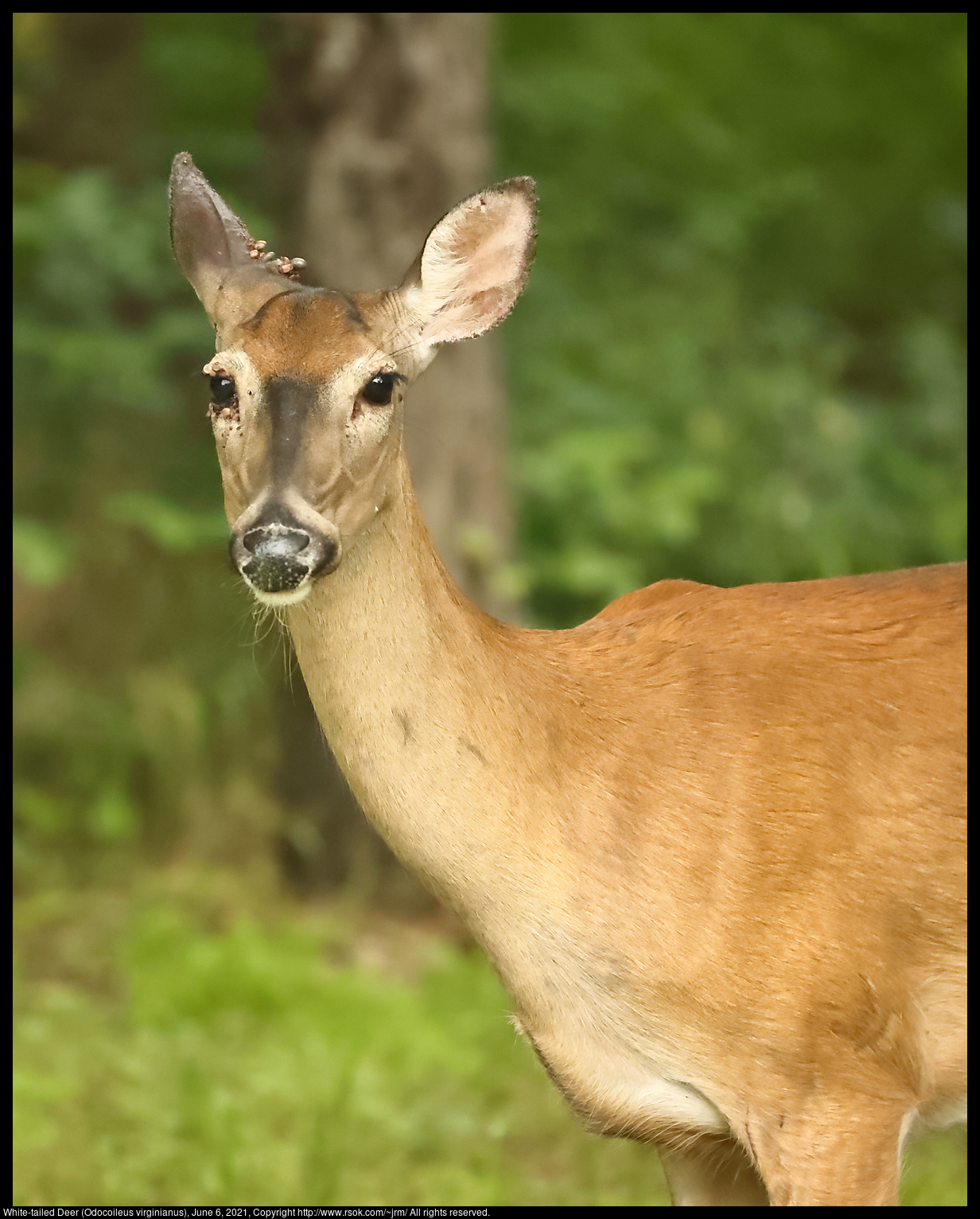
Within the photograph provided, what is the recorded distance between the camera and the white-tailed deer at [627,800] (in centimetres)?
328

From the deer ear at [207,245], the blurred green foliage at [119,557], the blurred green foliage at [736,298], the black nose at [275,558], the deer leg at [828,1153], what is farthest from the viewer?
the blurred green foliage at [736,298]

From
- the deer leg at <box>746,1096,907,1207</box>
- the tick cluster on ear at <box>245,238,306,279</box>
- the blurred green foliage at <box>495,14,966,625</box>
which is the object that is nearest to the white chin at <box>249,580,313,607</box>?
the tick cluster on ear at <box>245,238,306,279</box>

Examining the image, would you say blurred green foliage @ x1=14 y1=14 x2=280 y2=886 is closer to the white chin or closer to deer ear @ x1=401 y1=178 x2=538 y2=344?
deer ear @ x1=401 y1=178 x2=538 y2=344

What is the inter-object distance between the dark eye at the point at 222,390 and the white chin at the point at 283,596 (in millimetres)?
502

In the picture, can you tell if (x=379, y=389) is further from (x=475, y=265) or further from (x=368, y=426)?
(x=475, y=265)

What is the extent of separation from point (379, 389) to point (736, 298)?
6.90m

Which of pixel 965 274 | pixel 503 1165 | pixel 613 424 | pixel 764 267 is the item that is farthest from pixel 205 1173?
pixel 965 274

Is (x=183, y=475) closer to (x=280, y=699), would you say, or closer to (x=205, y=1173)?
(x=280, y=699)

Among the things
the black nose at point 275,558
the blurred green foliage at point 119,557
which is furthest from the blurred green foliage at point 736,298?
the black nose at point 275,558

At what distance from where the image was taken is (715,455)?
8.45 metres

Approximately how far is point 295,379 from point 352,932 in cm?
389

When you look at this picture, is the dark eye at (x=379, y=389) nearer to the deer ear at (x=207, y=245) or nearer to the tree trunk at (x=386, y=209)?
the deer ear at (x=207, y=245)

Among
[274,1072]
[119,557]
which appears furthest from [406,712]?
[119,557]

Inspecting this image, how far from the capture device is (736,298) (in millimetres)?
9836
